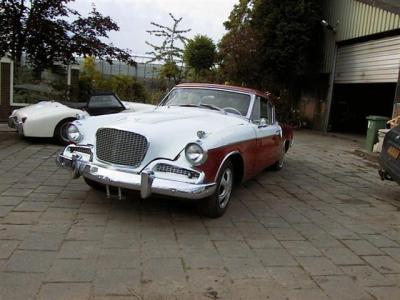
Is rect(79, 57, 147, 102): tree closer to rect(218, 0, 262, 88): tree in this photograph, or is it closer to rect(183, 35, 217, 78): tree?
rect(218, 0, 262, 88): tree

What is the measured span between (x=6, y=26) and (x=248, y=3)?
16553mm

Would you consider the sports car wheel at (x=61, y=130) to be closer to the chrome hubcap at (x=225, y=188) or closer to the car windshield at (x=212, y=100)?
the car windshield at (x=212, y=100)

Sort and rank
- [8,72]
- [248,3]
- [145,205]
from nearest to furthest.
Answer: [145,205]
[8,72]
[248,3]

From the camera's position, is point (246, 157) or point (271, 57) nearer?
point (246, 157)

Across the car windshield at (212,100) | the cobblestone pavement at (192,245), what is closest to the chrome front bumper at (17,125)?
the cobblestone pavement at (192,245)

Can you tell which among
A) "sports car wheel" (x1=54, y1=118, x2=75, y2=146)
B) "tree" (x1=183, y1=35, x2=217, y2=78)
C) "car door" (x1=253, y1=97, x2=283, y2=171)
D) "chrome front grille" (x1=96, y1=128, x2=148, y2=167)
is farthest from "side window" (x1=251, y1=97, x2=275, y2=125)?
"tree" (x1=183, y1=35, x2=217, y2=78)

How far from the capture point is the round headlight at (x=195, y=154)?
498 centimetres

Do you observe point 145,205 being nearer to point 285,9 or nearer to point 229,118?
point 229,118

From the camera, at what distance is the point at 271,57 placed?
61.9 feet

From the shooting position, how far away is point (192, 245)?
4648 mm

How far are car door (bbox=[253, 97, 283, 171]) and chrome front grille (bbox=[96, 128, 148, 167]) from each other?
215cm

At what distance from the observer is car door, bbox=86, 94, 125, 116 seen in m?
11.1

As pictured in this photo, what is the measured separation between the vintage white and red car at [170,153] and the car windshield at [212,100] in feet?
0.78

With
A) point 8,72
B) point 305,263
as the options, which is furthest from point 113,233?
point 8,72
